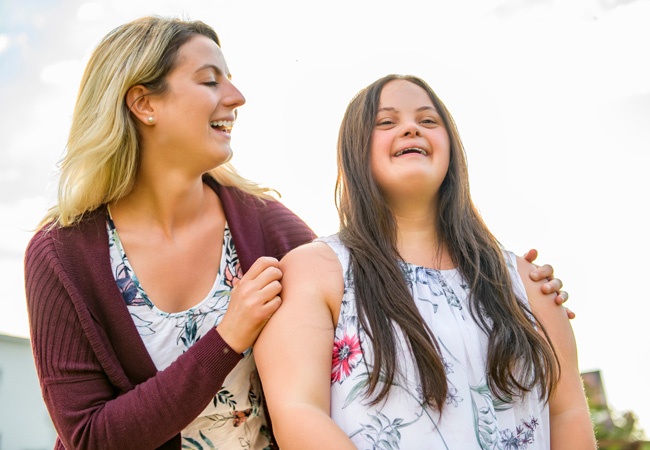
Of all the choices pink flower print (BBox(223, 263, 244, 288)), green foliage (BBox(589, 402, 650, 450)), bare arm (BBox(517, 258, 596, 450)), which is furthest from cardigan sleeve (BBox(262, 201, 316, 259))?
green foliage (BBox(589, 402, 650, 450))

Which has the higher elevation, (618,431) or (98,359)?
(98,359)

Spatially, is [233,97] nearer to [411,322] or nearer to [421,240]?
[421,240]

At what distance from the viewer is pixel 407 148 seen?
1.94 meters

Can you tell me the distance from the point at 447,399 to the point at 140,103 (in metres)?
1.27

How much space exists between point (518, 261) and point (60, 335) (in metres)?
1.25

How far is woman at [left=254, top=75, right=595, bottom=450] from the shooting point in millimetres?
1663

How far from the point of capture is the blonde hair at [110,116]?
7.20 feet

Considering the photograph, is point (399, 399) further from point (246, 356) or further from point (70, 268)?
point (70, 268)

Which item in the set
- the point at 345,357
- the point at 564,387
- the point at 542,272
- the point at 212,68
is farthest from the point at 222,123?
the point at 564,387

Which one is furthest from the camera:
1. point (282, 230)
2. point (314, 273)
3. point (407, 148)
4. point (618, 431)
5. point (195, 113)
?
point (618, 431)

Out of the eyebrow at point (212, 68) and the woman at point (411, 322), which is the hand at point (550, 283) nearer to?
the woman at point (411, 322)

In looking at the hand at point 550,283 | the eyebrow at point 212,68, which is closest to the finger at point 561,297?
the hand at point 550,283

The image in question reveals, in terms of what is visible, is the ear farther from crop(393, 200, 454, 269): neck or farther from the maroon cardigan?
crop(393, 200, 454, 269): neck

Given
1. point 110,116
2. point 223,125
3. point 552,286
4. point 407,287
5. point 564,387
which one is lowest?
point 564,387
